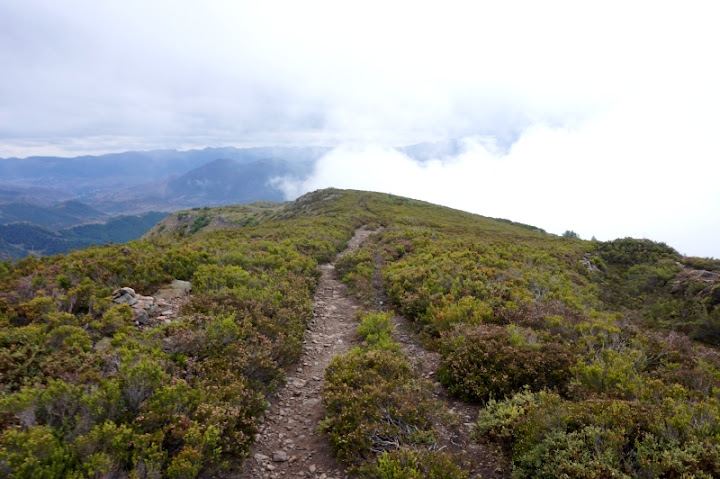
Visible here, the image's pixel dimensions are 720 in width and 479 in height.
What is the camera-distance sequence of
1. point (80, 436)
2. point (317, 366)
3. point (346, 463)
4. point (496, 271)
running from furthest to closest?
point (496, 271) < point (317, 366) < point (346, 463) < point (80, 436)

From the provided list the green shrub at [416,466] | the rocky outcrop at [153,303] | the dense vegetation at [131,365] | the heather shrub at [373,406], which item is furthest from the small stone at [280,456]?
the rocky outcrop at [153,303]

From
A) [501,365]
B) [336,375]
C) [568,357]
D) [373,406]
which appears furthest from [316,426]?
[568,357]

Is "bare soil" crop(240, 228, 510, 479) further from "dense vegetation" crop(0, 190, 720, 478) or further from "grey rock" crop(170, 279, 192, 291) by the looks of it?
"grey rock" crop(170, 279, 192, 291)

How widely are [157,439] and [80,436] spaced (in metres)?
0.93

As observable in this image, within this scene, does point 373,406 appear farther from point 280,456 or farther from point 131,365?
point 131,365

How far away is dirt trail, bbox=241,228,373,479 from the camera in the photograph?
19.9 feet

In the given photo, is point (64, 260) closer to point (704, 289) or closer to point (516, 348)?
point (516, 348)

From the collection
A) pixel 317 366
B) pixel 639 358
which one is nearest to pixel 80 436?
pixel 317 366

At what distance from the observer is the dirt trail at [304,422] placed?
607cm

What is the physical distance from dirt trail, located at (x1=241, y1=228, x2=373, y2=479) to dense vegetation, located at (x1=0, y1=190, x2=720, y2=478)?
416 mm

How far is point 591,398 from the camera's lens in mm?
6371

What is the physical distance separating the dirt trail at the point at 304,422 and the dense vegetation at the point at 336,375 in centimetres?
42

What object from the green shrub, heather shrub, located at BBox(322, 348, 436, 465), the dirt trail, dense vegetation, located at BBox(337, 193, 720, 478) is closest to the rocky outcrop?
the dirt trail

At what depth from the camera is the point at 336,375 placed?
313 inches
